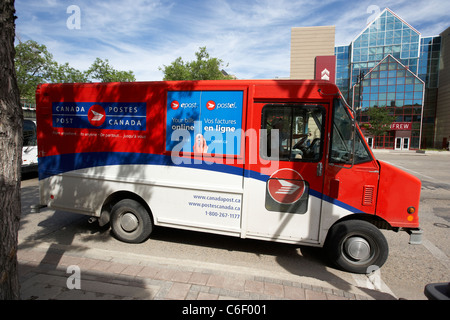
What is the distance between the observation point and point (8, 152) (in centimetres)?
215

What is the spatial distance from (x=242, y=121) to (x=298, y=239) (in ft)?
6.42

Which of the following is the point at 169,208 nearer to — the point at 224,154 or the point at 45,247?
the point at 224,154

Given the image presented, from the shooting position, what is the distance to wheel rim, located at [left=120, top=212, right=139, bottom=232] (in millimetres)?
4730

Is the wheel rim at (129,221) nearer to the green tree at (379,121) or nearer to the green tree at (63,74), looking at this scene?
the green tree at (63,74)

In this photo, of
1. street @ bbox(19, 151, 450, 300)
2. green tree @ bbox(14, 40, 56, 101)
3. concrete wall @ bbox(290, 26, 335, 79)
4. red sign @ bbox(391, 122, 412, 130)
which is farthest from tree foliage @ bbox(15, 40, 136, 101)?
red sign @ bbox(391, 122, 412, 130)

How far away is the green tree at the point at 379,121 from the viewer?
36.1m

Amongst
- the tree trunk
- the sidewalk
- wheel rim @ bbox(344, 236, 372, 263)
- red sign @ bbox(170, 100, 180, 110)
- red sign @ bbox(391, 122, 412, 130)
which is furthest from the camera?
red sign @ bbox(391, 122, 412, 130)

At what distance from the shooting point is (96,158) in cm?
476

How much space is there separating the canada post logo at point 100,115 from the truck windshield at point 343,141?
297 cm

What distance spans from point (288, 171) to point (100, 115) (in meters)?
3.32

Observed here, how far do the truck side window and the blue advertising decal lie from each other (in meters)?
0.43

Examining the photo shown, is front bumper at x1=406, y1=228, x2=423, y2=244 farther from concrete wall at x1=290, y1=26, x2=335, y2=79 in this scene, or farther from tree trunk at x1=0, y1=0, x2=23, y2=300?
concrete wall at x1=290, y1=26, x2=335, y2=79

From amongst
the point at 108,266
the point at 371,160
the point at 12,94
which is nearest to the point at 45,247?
the point at 108,266

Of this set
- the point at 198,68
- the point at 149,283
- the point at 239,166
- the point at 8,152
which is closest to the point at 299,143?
the point at 239,166
